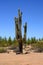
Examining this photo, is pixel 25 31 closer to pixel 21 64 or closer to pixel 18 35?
pixel 18 35

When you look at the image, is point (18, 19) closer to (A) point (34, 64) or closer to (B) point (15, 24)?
(B) point (15, 24)

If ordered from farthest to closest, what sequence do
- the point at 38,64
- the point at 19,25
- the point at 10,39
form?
1. the point at 10,39
2. the point at 19,25
3. the point at 38,64

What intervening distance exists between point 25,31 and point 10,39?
80.2ft

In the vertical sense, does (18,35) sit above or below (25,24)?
below

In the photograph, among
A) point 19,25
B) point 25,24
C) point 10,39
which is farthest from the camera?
point 10,39

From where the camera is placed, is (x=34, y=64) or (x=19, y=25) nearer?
(x=34, y=64)

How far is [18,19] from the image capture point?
24016mm

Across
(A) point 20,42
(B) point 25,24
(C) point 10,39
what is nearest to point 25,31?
(B) point 25,24

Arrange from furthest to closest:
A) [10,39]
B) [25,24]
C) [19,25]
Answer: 1. [10,39]
2. [25,24]
3. [19,25]

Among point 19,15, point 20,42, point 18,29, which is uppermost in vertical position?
point 19,15

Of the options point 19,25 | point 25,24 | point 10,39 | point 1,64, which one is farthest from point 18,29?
point 10,39

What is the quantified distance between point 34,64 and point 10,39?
3987 cm

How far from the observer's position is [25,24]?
26.1 metres

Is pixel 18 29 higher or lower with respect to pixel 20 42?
higher
